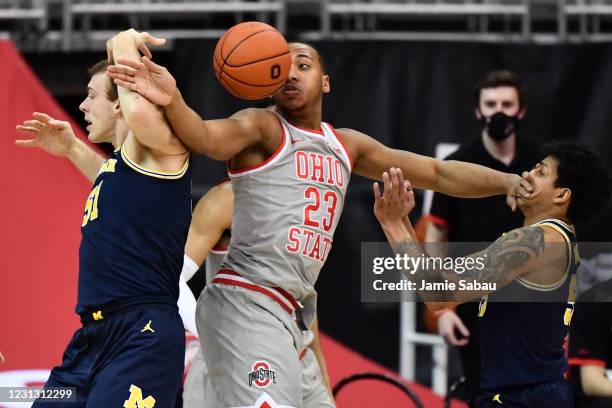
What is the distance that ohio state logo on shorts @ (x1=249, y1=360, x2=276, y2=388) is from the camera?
4633 mm

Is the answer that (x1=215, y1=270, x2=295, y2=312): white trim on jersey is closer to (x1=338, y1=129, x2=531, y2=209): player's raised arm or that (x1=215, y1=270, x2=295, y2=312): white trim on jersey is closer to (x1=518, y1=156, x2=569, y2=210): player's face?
(x1=338, y1=129, x2=531, y2=209): player's raised arm

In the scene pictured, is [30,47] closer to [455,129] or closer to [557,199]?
[455,129]

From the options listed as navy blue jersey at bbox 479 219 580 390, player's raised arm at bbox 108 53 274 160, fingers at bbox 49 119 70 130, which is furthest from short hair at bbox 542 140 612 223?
fingers at bbox 49 119 70 130

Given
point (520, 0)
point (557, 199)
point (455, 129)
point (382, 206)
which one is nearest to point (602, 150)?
point (455, 129)

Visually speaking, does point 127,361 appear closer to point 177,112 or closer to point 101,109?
point 177,112

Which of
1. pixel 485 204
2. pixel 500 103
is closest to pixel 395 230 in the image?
pixel 485 204

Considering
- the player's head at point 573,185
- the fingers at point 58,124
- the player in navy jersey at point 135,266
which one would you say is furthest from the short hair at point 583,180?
the fingers at point 58,124

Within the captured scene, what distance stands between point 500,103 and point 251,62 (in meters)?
3.04

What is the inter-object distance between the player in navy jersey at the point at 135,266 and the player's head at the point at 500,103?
3.18m

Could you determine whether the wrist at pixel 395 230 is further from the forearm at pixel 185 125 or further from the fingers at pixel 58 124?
the fingers at pixel 58 124

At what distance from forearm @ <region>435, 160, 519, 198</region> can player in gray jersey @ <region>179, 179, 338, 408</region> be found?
0.96 meters

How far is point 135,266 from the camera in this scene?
441 centimetres

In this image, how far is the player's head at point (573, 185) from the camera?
16.6 feet

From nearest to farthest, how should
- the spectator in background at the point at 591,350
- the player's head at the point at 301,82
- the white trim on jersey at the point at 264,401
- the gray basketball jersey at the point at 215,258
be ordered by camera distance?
the white trim on jersey at the point at 264,401 < the player's head at the point at 301,82 < the gray basketball jersey at the point at 215,258 < the spectator in background at the point at 591,350
